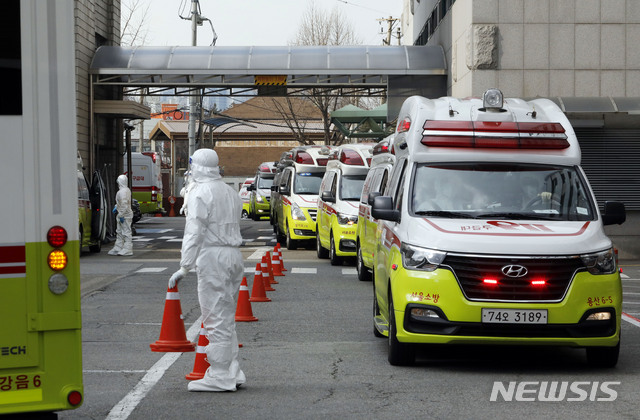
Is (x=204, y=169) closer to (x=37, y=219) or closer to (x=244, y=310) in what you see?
(x=37, y=219)

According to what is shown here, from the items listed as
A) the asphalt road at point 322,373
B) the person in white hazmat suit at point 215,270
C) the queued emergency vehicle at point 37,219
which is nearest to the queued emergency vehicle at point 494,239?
the asphalt road at point 322,373

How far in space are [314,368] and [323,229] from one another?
1399cm

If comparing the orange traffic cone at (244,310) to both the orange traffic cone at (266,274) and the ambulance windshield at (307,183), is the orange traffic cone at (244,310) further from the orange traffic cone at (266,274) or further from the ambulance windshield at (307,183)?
the ambulance windshield at (307,183)

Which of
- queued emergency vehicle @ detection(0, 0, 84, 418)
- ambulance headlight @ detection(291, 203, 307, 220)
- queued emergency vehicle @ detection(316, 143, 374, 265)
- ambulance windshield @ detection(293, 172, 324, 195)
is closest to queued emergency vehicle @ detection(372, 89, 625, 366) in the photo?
queued emergency vehicle @ detection(0, 0, 84, 418)

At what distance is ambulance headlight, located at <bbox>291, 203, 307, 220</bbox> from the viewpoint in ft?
87.7

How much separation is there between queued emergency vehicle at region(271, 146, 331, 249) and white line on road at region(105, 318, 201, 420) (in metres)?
16.5

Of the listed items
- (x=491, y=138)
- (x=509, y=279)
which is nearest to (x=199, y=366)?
(x=509, y=279)

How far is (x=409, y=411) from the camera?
774 centimetres

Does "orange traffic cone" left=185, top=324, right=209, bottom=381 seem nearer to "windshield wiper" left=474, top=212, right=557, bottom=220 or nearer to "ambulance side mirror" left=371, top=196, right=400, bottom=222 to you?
"ambulance side mirror" left=371, top=196, right=400, bottom=222

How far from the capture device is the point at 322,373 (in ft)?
30.6

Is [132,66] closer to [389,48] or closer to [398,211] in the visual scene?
[389,48]

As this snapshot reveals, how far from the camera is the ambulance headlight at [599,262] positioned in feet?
30.4

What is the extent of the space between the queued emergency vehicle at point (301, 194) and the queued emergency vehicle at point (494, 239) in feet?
51.2

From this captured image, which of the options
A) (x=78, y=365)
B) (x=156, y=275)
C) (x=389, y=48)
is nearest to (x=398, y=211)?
(x=78, y=365)
